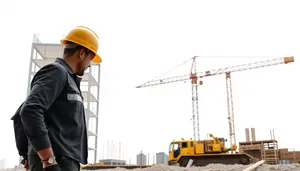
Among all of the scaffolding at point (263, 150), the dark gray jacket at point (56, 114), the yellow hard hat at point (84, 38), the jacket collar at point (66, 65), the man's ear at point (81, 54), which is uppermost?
the yellow hard hat at point (84, 38)

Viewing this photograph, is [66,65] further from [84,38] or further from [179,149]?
[179,149]

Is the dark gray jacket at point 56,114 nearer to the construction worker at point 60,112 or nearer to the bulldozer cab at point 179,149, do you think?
the construction worker at point 60,112

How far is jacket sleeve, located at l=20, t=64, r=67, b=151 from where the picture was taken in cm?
133

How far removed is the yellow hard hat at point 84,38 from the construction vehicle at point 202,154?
516 inches

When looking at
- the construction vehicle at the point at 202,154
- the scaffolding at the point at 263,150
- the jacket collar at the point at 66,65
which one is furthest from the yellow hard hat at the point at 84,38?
the scaffolding at the point at 263,150

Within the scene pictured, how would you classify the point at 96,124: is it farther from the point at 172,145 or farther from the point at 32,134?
the point at 32,134

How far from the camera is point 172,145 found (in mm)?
14812

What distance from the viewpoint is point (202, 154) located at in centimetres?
1477

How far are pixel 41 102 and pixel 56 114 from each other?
0.14 meters

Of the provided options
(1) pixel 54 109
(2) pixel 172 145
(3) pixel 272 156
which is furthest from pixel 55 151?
(3) pixel 272 156

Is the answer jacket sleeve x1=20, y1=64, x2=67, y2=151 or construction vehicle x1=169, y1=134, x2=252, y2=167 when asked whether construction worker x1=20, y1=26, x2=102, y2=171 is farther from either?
construction vehicle x1=169, y1=134, x2=252, y2=167

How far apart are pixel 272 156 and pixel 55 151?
18244 millimetres

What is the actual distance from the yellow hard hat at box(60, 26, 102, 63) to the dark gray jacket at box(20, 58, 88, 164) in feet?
0.48

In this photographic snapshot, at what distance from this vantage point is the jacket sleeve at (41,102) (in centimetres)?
133
